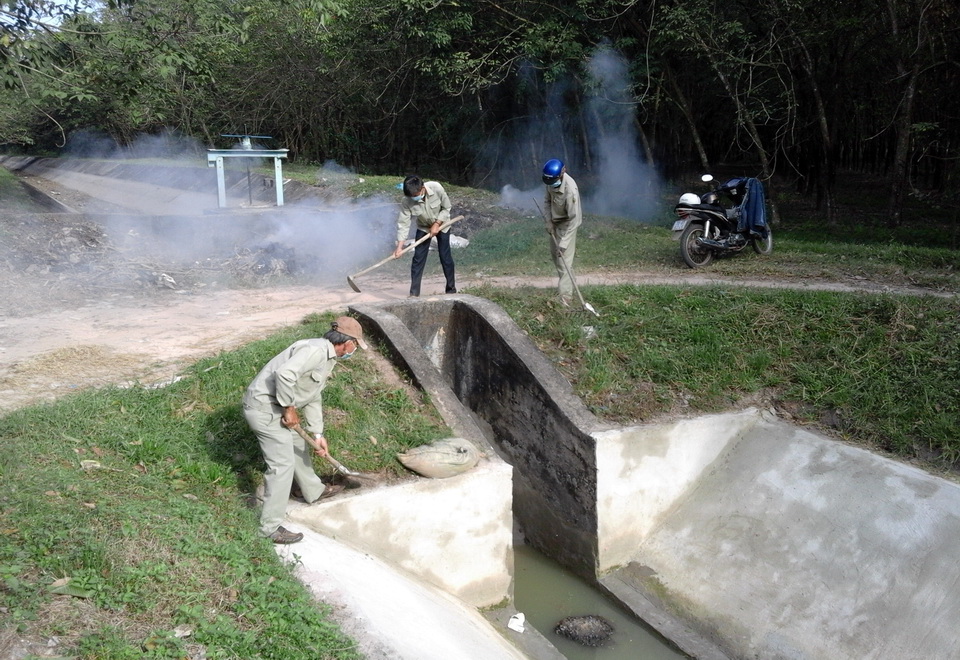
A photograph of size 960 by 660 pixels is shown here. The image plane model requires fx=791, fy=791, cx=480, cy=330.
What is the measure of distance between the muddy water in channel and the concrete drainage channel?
0.11 meters

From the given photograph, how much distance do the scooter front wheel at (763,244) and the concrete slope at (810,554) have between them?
443cm

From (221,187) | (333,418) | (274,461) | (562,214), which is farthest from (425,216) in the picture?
(221,187)

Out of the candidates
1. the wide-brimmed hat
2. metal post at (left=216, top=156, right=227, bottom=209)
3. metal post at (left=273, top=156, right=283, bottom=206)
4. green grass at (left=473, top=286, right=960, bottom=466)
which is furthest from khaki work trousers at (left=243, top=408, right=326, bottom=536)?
metal post at (left=216, top=156, right=227, bottom=209)

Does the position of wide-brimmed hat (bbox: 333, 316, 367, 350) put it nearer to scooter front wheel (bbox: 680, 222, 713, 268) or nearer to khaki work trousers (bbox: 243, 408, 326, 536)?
khaki work trousers (bbox: 243, 408, 326, 536)

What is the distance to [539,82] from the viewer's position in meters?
18.5

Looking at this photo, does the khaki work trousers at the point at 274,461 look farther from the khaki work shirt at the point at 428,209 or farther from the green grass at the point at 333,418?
the khaki work shirt at the point at 428,209

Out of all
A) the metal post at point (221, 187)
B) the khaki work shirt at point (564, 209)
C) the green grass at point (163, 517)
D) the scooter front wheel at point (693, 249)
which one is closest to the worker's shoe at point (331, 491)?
the green grass at point (163, 517)

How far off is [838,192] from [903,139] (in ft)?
25.0

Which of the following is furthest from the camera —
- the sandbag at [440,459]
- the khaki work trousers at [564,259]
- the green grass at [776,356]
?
the khaki work trousers at [564,259]

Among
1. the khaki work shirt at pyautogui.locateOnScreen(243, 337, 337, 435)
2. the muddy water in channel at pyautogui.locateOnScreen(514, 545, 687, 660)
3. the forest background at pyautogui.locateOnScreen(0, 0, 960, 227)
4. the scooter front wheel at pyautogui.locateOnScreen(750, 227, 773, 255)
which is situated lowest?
the muddy water in channel at pyautogui.locateOnScreen(514, 545, 687, 660)

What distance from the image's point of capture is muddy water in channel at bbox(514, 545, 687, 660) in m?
6.31

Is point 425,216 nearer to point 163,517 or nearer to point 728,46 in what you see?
point 163,517

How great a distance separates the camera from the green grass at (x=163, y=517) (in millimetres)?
3922

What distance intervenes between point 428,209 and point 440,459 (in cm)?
356
